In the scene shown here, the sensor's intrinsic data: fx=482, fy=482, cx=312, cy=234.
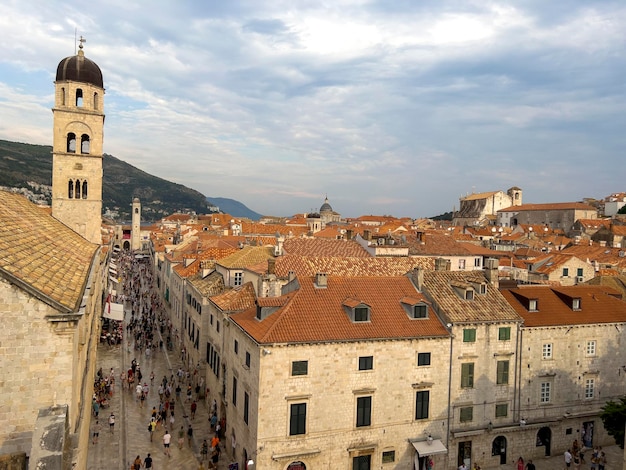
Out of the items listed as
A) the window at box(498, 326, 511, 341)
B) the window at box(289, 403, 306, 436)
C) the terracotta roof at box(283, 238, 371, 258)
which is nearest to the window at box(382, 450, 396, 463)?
the window at box(289, 403, 306, 436)

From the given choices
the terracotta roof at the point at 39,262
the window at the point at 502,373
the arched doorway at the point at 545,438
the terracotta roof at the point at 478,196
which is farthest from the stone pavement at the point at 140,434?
the terracotta roof at the point at 478,196

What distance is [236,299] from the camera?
31.0 m

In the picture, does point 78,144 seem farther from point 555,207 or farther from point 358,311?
point 555,207

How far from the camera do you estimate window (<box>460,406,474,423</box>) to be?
1014 inches

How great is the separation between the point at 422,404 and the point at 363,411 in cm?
342

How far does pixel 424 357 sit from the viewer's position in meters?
24.9

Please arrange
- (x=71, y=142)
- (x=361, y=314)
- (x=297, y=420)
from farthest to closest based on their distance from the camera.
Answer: (x=71, y=142), (x=361, y=314), (x=297, y=420)

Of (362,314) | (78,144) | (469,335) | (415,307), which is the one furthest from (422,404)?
(78,144)

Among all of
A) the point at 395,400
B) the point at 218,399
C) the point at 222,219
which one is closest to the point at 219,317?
the point at 218,399

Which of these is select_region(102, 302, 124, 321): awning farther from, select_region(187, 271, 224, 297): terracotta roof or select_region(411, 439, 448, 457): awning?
select_region(411, 439, 448, 457): awning

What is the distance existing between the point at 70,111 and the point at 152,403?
24.9 meters

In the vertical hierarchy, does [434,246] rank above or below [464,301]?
above

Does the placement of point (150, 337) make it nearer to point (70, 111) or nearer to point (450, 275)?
point (70, 111)

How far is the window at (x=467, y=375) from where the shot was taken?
84.4 feet
